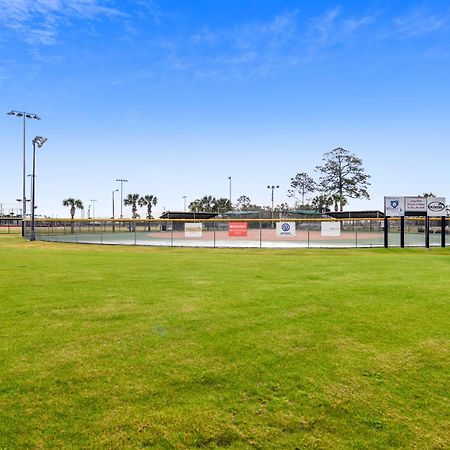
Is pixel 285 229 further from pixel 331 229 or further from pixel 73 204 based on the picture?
pixel 73 204

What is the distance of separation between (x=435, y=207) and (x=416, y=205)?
113 centimetres

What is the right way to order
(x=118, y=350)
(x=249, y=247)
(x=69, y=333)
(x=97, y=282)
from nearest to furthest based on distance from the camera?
(x=118, y=350)
(x=69, y=333)
(x=97, y=282)
(x=249, y=247)

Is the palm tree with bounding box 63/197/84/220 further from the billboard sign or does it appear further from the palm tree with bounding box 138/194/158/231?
the billboard sign

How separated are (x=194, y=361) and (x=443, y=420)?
2.68 m

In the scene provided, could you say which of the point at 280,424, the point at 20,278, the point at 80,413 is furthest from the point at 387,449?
the point at 20,278

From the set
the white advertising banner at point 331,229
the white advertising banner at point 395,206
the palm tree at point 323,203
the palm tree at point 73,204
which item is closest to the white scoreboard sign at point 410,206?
the white advertising banner at point 395,206

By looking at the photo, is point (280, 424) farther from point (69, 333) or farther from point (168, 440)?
point (69, 333)

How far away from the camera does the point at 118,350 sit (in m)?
5.14

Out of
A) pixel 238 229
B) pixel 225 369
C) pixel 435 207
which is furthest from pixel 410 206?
pixel 225 369

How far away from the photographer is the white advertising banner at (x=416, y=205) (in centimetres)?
2480

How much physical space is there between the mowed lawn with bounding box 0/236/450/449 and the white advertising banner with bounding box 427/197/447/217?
59.2 feet

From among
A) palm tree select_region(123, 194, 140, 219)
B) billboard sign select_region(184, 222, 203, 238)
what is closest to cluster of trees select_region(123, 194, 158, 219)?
palm tree select_region(123, 194, 140, 219)

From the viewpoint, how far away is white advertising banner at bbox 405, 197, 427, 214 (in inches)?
976

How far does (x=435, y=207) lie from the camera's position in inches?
971
